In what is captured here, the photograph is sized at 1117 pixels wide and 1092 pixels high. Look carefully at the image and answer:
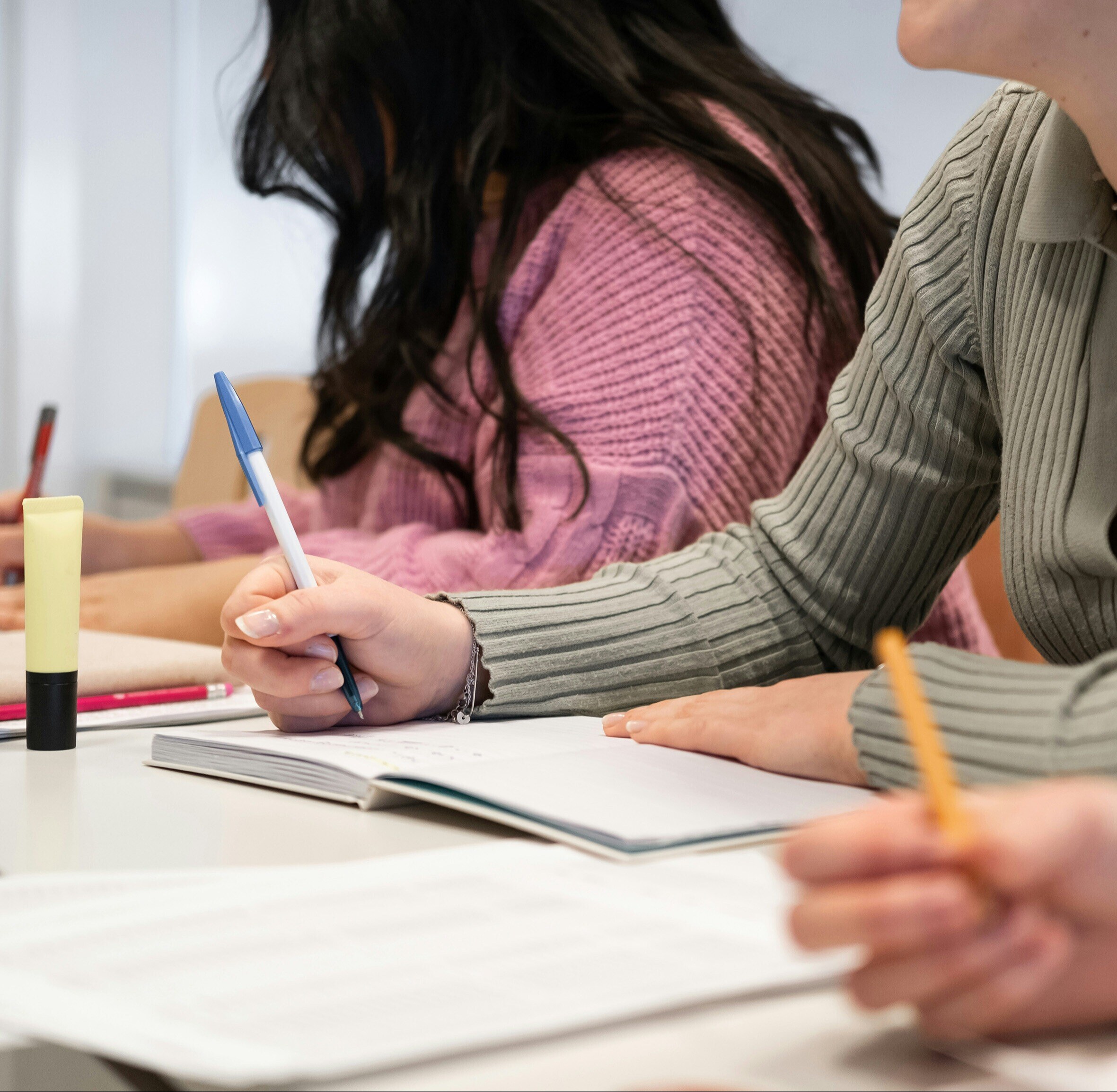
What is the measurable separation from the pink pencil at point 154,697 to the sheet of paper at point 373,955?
0.37m

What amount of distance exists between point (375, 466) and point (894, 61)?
725 millimetres

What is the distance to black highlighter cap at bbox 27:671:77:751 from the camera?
669 millimetres

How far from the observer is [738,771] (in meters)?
0.57

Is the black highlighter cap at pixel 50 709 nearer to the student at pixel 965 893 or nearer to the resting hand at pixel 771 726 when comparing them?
the resting hand at pixel 771 726

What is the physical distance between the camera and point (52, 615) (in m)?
0.66

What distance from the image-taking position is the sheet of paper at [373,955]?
0.99 feet

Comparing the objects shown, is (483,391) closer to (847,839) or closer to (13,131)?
(847,839)

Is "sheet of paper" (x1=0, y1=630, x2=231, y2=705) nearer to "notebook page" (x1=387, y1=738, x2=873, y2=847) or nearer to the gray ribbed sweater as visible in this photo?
the gray ribbed sweater

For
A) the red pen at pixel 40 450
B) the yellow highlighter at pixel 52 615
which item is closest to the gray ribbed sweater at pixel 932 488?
the yellow highlighter at pixel 52 615

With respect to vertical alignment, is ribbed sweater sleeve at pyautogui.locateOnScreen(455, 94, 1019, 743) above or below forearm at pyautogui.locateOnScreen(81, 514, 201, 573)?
above

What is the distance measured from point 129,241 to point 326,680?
7.61 feet

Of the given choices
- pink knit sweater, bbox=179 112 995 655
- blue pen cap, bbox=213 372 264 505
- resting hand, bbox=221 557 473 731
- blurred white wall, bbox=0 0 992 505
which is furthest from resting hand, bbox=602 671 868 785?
blurred white wall, bbox=0 0 992 505

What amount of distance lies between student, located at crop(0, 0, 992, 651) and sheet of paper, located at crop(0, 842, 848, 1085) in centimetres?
59

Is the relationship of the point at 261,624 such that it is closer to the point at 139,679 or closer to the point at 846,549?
the point at 139,679
